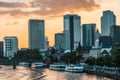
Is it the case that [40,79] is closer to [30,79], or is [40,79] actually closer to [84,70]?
[30,79]

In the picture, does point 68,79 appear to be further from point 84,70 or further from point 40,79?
point 84,70

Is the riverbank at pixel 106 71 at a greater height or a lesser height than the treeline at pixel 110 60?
lesser

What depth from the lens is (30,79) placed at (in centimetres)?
13600

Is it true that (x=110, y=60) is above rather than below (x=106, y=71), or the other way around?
above

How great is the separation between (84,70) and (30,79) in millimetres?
56629

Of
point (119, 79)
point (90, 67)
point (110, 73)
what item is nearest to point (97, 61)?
point (90, 67)

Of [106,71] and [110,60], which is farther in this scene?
[110,60]

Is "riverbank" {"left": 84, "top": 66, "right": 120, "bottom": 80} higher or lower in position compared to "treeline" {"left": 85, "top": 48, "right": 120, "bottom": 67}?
lower

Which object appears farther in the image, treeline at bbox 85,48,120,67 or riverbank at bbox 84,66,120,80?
treeline at bbox 85,48,120,67

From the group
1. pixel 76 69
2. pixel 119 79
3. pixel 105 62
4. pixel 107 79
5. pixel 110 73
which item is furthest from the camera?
pixel 76 69

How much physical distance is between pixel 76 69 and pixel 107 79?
57719 mm

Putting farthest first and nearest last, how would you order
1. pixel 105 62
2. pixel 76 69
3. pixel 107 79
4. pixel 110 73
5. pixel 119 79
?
pixel 76 69, pixel 105 62, pixel 110 73, pixel 107 79, pixel 119 79

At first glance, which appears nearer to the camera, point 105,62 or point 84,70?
point 105,62

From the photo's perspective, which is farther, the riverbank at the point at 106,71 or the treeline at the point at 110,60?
the treeline at the point at 110,60
